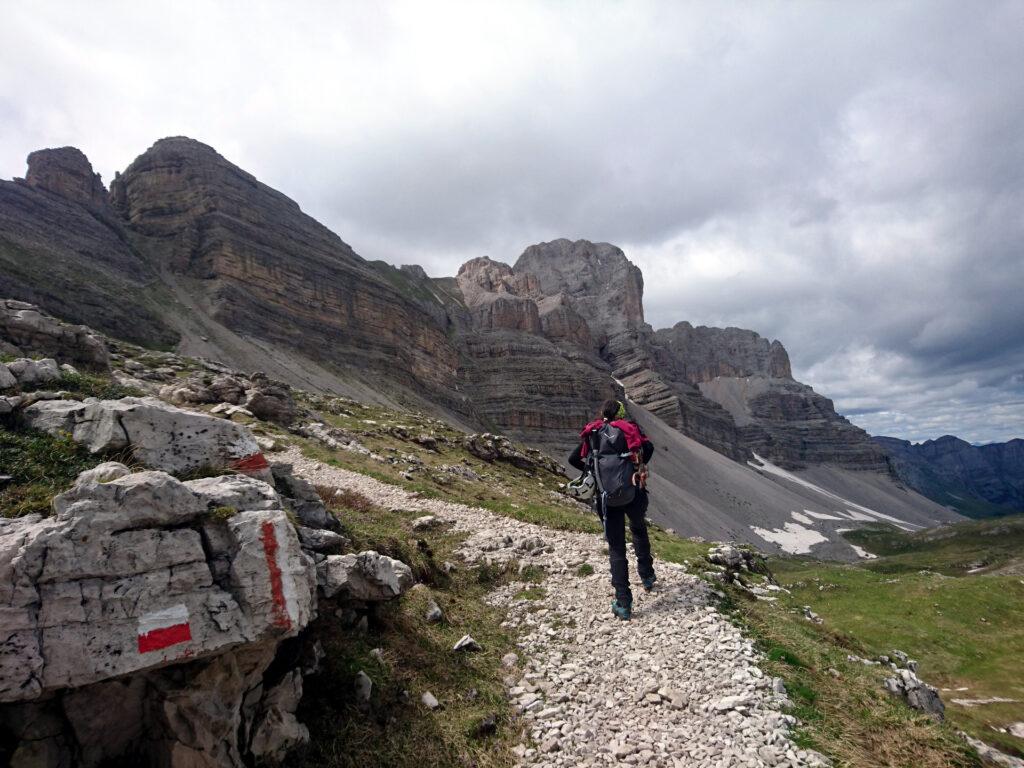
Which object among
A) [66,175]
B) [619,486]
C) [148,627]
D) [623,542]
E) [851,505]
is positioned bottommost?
[851,505]

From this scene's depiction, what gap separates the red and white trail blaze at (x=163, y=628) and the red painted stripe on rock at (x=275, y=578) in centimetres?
82

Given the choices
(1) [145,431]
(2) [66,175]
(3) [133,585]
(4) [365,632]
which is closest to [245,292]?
(2) [66,175]

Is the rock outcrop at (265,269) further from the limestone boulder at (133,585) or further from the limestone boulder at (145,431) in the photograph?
the limestone boulder at (133,585)

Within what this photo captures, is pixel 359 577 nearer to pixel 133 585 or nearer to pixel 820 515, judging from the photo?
pixel 133 585

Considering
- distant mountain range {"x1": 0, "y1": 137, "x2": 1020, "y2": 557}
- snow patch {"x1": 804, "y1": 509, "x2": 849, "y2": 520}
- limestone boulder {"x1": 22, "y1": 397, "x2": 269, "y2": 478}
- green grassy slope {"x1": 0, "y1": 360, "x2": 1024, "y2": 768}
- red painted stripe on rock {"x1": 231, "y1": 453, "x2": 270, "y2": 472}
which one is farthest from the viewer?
snow patch {"x1": 804, "y1": 509, "x2": 849, "y2": 520}

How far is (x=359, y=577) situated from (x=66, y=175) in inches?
4683

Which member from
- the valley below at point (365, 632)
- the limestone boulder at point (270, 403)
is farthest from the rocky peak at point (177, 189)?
the valley below at point (365, 632)

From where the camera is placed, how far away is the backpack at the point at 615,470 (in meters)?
9.23

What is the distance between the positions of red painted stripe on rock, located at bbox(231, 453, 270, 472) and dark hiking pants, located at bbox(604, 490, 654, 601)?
6551 mm

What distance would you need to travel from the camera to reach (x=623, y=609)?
891 centimetres

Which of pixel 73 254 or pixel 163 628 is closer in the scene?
pixel 163 628

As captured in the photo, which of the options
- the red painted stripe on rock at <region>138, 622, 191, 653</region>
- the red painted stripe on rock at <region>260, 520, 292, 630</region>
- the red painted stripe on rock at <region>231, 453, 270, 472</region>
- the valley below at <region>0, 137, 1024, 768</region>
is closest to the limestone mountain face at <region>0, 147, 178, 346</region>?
the valley below at <region>0, 137, 1024, 768</region>

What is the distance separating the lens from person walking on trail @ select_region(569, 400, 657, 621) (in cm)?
908

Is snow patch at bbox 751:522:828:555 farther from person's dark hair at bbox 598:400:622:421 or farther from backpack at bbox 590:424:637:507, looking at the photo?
backpack at bbox 590:424:637:507
